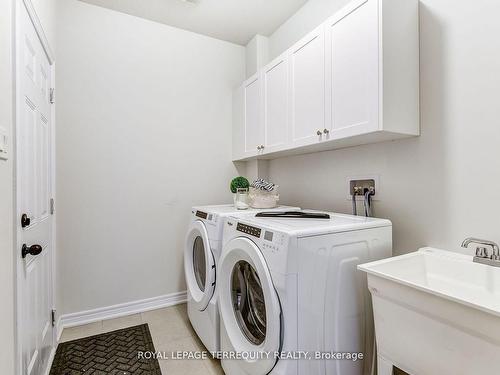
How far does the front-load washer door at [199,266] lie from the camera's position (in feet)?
5.78

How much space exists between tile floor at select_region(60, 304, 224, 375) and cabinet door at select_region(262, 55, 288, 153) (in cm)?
159

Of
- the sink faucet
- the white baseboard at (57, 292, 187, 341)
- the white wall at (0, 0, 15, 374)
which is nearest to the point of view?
the white wall at (0, 0, 15, 374)

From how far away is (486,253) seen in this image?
A: 3.84 feet

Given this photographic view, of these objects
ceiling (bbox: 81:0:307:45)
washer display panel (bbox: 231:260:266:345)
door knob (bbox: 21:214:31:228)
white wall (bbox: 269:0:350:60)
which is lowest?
washer display panel (bbox: 231:260:266:345)

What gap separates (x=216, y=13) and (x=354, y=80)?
157 centimetres

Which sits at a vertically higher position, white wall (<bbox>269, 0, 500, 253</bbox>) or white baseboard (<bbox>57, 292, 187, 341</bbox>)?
white wall (<bbox>269, 0, 500, 253</bbox>)

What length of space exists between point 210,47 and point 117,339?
9.04 ft

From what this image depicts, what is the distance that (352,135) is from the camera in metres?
1.50

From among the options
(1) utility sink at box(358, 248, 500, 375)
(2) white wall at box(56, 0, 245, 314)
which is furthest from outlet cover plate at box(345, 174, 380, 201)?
(2) white wall at box(56, 0, 245, 314)

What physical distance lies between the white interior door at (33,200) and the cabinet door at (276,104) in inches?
60.5

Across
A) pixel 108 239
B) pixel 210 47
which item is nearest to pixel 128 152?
Result: pixel 108 239

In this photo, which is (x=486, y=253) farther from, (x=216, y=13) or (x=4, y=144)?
(x=216, y=13)

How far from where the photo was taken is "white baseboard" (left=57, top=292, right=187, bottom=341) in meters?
2.19

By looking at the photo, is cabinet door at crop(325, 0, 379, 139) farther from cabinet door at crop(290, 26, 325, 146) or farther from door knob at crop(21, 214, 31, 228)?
door knob at crop(21, 214, 31, 228)
